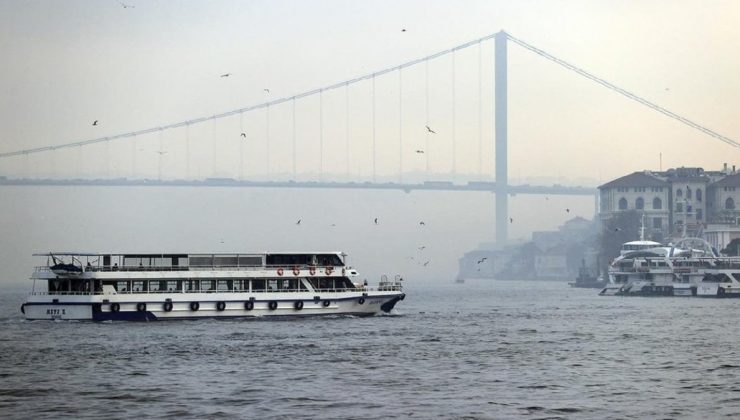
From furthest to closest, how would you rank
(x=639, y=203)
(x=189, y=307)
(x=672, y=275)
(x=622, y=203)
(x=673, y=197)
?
1. (x=622, y=203)
2. (x=639, y=203)
3. (x=673, y=197)
4. (x=672, y=275)
5. (x=189, y=307)

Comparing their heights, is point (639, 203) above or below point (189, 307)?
above

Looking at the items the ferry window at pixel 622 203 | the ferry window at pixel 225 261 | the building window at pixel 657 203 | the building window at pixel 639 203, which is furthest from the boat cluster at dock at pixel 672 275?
the ferry window at pixel 225 261

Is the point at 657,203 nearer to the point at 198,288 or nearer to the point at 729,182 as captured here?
the point at 729,182

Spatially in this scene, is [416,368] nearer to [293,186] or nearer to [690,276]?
[690,276]

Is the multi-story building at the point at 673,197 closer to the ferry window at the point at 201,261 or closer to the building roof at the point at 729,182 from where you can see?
the building roof at the point at 729,182

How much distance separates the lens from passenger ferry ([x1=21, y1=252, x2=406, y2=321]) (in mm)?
62500

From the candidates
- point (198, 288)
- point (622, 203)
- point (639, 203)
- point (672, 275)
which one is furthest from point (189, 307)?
point (622, 203)

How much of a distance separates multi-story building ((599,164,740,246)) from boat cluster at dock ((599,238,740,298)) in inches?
1834

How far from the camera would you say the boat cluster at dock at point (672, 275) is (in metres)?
113

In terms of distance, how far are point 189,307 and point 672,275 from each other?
6399 cm

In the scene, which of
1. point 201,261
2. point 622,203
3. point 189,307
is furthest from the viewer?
point 622,203

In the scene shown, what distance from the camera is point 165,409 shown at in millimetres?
33656

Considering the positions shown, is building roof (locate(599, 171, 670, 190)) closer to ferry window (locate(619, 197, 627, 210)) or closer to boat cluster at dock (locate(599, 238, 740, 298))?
ferry window (locate(619, 197, 627, 210))

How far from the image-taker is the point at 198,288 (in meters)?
64.7
